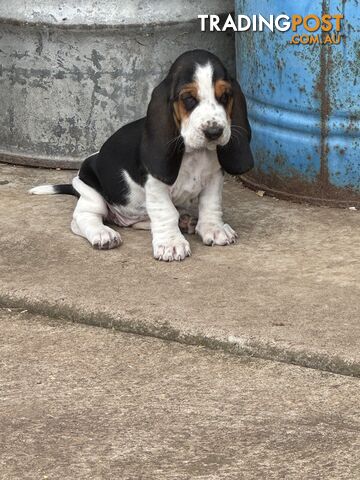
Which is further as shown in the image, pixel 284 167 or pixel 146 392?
pixel 284 167

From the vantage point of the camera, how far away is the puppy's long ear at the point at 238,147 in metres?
4.95

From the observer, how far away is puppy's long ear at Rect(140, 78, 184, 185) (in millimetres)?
4844

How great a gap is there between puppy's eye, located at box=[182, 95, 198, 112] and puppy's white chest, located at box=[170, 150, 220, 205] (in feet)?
1.07

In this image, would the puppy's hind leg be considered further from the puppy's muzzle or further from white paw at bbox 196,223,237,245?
the puppy's muzzle

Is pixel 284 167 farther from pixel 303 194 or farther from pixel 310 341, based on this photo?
pixel 310 341

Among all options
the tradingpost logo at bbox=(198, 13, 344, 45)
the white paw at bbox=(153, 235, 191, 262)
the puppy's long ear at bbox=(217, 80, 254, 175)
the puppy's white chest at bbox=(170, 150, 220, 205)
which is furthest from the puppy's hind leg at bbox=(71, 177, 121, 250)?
the tradingpost logo at bbox=(198, 13, 344, 45)

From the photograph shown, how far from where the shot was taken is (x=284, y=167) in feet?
18.9

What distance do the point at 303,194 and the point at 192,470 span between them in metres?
2.56

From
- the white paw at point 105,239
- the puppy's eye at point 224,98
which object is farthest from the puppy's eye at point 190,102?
the white paw at point 105,239

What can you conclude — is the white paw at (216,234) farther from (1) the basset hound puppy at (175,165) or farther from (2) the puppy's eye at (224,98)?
(2) the puppy's eye at (224,98)

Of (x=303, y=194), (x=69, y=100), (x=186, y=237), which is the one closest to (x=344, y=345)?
(x=186, y=237)

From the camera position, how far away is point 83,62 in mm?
6176

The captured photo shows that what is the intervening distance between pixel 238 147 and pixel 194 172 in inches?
8.6

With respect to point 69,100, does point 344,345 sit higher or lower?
lower
